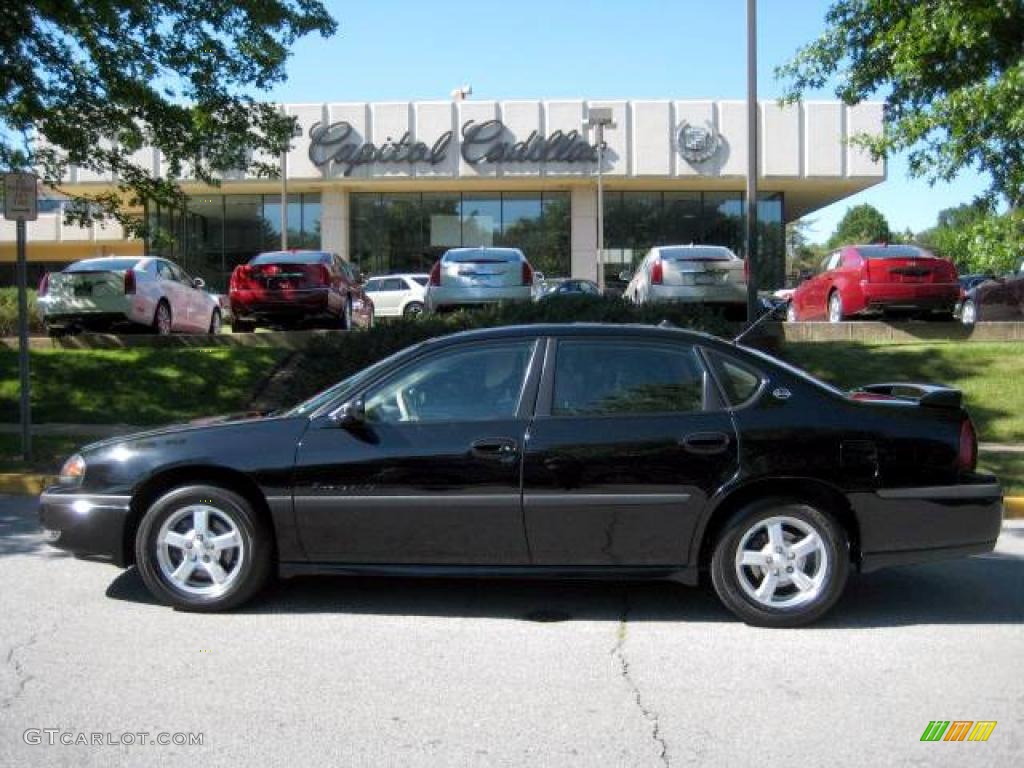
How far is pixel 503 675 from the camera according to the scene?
4.64 m

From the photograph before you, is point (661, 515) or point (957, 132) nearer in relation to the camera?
point (661, 515)

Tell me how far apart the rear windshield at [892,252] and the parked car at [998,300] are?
186cm

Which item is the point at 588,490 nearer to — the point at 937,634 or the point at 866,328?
the point at 937,634

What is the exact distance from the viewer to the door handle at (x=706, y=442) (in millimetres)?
5266

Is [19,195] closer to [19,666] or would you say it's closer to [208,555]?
[208,555]

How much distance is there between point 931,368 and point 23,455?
1069 centimetres

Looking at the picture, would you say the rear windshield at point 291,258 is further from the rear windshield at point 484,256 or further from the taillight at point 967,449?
the taillight at point 967,449

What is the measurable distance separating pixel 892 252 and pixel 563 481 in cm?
1205

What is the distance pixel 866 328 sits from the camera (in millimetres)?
14938

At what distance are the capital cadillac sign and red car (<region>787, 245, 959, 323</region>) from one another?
762 inches

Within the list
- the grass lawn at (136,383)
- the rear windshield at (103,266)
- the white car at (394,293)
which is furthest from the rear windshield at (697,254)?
the white car at (394,293)

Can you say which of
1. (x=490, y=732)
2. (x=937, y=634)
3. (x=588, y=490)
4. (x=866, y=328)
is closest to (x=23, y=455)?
(x=588, y=490)

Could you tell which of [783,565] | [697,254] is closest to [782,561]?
[783,565]

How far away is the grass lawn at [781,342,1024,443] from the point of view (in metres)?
11.5
